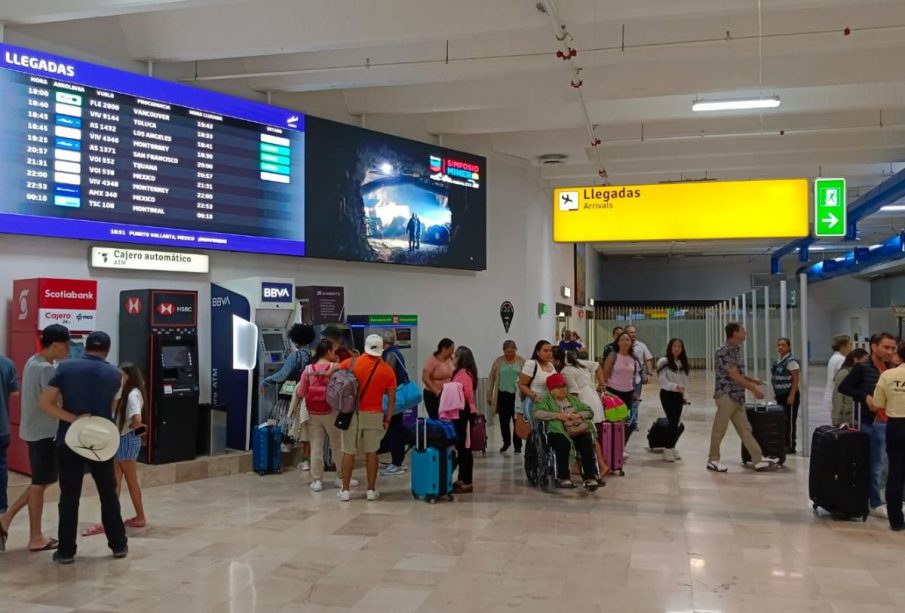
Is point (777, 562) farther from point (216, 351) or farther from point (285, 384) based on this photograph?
point (216, 351)

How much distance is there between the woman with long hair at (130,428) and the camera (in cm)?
503

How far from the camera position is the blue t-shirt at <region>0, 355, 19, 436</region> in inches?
185

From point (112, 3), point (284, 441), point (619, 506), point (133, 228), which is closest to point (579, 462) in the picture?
point (619, 506)

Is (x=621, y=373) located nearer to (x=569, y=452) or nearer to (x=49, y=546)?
(x=569, y=452)

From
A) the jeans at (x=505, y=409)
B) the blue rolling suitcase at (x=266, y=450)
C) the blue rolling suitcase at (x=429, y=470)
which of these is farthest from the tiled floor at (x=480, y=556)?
the jeans at (x=505, y=409)

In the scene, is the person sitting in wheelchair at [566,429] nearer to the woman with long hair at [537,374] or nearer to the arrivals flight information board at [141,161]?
the woman with long hair at [537,374]

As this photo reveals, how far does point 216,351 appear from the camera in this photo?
7875 mm

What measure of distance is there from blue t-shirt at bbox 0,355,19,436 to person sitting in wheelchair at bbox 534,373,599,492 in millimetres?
3813

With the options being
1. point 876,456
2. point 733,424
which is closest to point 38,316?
point 733,424

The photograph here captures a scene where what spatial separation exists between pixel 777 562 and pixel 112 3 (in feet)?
21.0

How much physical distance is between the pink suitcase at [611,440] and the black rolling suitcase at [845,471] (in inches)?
78.0

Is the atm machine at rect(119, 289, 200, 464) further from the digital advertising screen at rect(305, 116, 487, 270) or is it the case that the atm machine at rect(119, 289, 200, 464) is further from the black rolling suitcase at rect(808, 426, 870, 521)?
the black rolling suitcase at rect(808, 426, 870, 521)

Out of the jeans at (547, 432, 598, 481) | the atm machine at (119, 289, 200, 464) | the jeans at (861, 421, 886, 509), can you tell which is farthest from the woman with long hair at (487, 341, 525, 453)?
the jeans at (861, 421, 886, 509)

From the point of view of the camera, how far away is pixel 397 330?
9195mm
